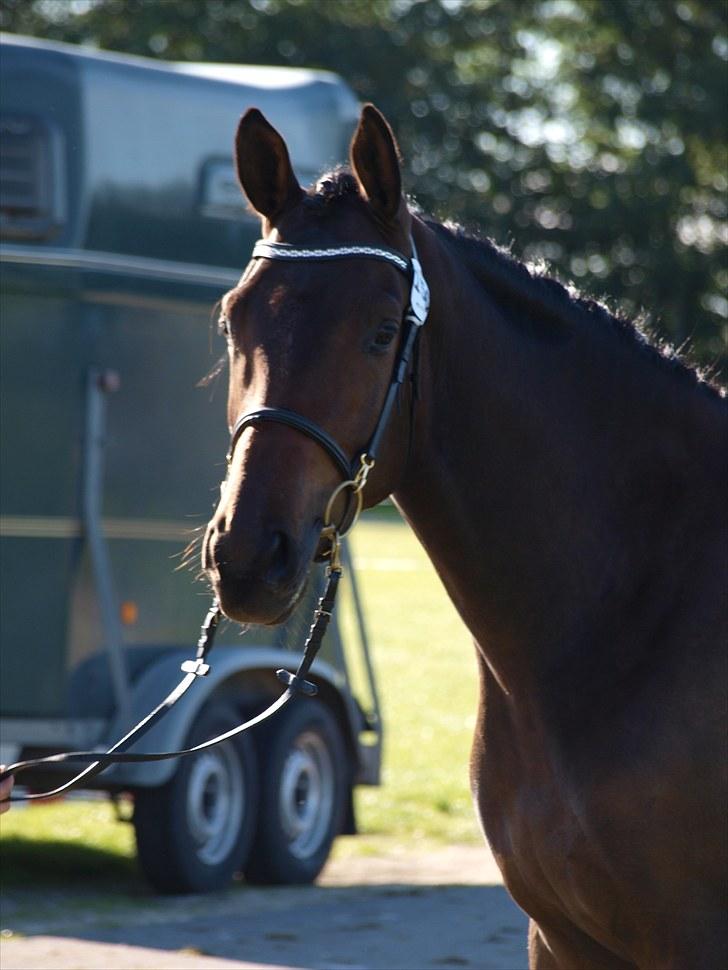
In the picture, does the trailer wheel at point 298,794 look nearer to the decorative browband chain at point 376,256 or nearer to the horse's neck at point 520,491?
the horse's neck at point 520,491

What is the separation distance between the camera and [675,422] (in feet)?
11.8

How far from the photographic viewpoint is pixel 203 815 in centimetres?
780

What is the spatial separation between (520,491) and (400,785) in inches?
305

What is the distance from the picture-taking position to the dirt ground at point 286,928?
6.46 metres

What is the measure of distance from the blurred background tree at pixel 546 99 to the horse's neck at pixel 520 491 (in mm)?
34491

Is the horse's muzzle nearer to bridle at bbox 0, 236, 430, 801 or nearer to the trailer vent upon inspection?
bridle at bbox 0, 236, 430, 801

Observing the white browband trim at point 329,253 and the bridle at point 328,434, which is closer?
the bridle at point 328,434

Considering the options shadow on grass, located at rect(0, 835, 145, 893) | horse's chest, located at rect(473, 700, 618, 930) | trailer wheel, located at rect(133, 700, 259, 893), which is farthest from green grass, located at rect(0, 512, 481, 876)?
horse's chest, located at rect(473, 700, 618, 930)

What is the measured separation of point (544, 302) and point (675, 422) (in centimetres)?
40

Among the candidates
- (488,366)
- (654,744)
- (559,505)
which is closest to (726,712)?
(654,744)

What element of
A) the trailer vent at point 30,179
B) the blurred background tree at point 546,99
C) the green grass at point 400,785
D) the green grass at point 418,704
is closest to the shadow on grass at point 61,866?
the green grass at point 400,785

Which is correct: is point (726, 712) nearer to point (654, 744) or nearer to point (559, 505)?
point (654, 744)

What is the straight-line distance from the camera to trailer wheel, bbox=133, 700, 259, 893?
24.8ft

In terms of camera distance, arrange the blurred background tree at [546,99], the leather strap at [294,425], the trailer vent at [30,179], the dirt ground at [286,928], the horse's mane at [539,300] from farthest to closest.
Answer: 1. the blurred background tree at [546,99]
2. the trailer vent at [30,179]
3. the dirt ground at [286,928]
4. the horse's mane at [539,300]
5. the leather strap at [294,425]
